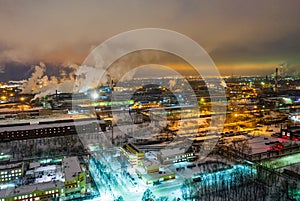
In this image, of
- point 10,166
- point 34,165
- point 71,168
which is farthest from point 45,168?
point 71,168

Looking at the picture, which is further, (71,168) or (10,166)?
(10,166)

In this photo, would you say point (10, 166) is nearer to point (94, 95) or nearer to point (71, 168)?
point (71, 168)

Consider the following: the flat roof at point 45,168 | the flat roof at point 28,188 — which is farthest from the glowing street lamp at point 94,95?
the flat roof at point 28,188

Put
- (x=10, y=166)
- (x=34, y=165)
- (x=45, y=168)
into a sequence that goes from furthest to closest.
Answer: (x=34, y=165)
(x=45, y=168)
(x=10, y=166)

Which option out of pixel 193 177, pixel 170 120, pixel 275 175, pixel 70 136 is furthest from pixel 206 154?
pixel 70 136

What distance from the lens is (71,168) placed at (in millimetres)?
5484

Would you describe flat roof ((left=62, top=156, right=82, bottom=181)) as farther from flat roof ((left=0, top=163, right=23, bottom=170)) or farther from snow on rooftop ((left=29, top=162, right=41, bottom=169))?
flat roof ((left=0, top=163, right=23, bottom=170))

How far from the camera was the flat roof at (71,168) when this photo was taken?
505cm

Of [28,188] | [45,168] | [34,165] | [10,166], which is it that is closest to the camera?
[28,188]

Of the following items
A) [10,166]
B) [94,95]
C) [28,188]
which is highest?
[94,95]

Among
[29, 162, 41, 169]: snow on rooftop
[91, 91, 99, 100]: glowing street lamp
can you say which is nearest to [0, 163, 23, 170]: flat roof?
[29, 162, 41, 169]: snow on rooftop

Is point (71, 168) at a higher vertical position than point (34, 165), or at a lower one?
higher

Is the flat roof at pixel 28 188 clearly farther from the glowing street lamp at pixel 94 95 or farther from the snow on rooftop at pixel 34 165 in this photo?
the glowing street lamp at pixel 94 95

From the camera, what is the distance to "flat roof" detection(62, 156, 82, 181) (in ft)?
16.6
